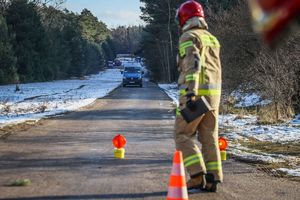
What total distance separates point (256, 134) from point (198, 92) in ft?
25.2

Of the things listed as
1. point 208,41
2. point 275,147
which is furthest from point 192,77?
point 275,147

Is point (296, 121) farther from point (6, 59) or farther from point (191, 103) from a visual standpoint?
point (6, 59)

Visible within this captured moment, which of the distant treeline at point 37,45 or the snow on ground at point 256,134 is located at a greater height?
the distant treeline at point 37,45

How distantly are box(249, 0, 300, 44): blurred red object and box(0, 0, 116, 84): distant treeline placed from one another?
4775 cm

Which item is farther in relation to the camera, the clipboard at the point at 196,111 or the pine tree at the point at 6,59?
the pine tree at the point at 6,59

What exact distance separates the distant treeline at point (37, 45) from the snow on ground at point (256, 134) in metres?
34.7

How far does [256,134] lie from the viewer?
43.8ft

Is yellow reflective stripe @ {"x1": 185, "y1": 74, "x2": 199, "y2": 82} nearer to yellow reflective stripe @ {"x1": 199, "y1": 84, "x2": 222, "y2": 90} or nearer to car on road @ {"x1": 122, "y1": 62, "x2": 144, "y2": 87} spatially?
yellow reflective stripe @ {"x1": 199, "y1": 84, "x2": 222, "y2": 90}

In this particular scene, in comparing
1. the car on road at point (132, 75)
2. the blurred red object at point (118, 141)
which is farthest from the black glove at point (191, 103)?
the car on road at point (132, 75)

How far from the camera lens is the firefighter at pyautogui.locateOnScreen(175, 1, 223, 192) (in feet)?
19.3

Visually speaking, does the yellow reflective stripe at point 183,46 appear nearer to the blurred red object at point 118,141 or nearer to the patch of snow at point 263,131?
the blurred red object at point 118,141

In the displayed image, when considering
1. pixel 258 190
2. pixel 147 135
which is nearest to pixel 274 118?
pixel 147 135

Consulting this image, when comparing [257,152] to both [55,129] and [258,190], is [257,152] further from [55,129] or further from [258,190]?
[55,129]

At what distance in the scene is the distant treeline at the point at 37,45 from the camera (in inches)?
2023
